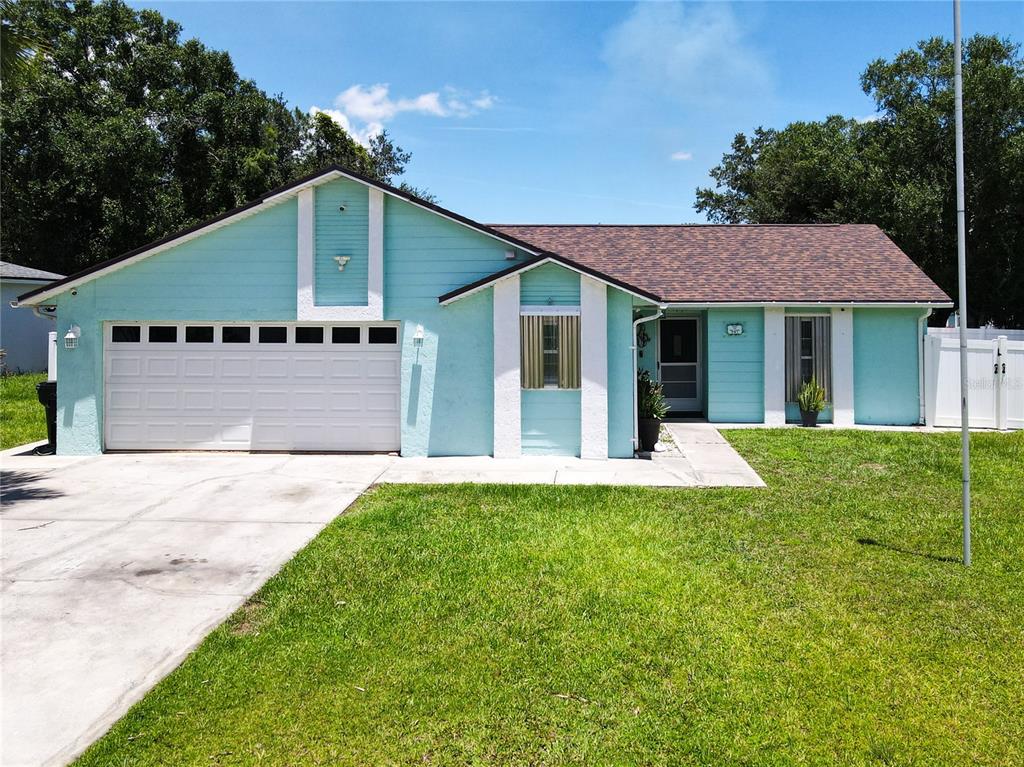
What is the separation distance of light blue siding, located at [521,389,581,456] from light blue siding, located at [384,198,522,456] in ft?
2.06

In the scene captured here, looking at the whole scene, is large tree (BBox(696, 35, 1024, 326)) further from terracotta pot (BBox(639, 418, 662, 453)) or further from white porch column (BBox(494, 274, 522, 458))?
white porch column (BBox(494, 274, 522, 458))

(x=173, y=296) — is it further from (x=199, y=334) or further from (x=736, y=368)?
(x=736, y=368)

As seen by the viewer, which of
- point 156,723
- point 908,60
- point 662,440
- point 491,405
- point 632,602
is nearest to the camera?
point 156,723

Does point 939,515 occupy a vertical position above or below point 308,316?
below

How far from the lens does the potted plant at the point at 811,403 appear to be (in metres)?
14.0

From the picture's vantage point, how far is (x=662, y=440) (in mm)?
12500

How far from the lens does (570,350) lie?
35.6 feet

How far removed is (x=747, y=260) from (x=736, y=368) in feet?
10.4

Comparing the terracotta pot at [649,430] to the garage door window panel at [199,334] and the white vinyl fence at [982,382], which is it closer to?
the white vinyl fence at [982,382]

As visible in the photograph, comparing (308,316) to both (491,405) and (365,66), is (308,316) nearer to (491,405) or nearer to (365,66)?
(491,405)

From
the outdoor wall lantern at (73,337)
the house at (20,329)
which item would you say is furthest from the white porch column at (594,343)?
the house at (20,329)

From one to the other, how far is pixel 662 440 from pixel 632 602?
7773mm

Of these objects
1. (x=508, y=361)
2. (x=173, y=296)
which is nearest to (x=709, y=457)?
(x=508, y=361)

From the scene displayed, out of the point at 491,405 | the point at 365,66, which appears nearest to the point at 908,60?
the point at 365,66
